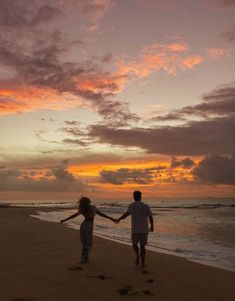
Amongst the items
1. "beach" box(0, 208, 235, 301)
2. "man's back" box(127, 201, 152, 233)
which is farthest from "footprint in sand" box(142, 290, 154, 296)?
"man's back" box(127, 201, 152, 233)

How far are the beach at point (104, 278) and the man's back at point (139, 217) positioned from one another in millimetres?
984

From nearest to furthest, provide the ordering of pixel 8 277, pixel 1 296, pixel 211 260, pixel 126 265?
pixel 1 296 < pixel 8 277 < pixel 126 265 < pixel 211 260

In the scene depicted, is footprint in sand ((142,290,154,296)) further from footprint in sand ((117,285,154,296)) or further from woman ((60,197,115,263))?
woman ((60,197,115,263))

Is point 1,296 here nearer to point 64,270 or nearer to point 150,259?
point 64,270

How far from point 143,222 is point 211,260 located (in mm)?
4085

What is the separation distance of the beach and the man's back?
38.7 inches

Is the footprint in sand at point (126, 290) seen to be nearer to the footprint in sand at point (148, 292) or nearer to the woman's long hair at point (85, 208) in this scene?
the footprint in sand at point (148, 292)

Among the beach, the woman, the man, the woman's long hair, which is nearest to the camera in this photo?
the beach

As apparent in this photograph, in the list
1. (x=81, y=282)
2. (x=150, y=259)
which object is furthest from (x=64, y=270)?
(x=150, y=259)

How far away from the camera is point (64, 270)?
9938 millimetres

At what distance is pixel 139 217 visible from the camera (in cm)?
1087

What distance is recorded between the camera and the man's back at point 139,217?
426 inches

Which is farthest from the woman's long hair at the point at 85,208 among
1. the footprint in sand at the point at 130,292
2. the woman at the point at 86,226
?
the footprint in sand at the point at 130,292

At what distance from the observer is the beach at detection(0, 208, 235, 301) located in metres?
7.67
